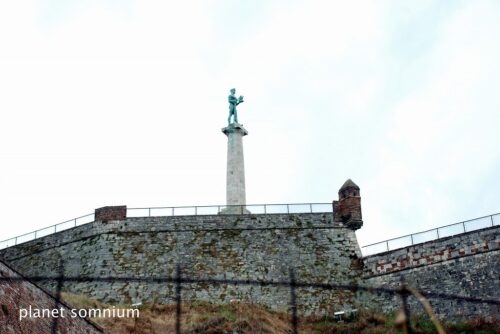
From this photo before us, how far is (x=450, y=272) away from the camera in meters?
28.7

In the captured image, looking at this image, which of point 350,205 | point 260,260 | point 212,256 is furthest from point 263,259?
point 350,205

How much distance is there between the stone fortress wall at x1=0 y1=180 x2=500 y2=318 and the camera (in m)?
28.7

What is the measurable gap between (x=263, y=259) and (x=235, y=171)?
5.85 metres

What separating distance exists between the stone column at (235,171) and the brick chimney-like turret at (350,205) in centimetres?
480

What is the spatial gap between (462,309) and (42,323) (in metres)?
17.2

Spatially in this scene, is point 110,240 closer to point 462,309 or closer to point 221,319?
point 221,319

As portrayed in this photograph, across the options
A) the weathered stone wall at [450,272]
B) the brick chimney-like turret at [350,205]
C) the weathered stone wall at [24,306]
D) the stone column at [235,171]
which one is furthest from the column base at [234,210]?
the weathered stone wall at [24,306]

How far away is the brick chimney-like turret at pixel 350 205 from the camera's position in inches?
1281

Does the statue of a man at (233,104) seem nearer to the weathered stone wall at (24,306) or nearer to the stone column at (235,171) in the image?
the stone column at (235,171)

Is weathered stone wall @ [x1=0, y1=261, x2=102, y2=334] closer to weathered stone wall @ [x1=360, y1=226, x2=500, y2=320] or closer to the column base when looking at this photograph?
weathered stone wall @ [x1=360, y1=226, x2=500, y2=320]

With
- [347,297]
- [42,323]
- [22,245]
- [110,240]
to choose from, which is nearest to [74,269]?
[110,240]

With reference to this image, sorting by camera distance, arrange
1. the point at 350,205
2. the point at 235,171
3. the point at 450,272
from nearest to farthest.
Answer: the point at 450,272, the point at 350,205, the point at 235,171

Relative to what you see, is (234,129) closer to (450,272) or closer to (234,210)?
(234,210)

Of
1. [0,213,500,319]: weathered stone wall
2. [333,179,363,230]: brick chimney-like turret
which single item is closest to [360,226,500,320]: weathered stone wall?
[0,213,500,319]: weathered stone wall
